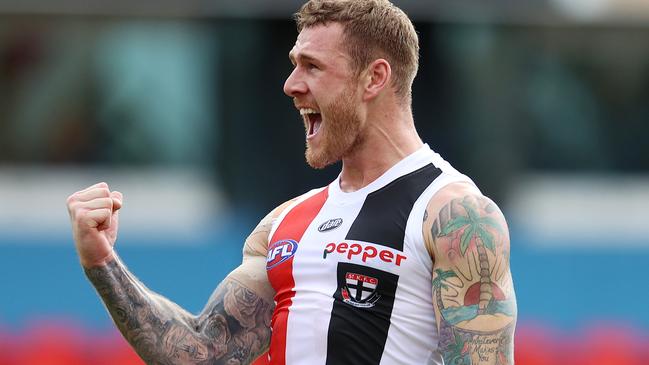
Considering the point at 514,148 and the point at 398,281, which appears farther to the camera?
the point at 514,148

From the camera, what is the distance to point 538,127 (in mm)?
13500

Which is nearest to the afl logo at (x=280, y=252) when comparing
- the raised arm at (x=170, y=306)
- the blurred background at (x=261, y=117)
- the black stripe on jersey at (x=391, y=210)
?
the raised arm at (x=170, y=306)

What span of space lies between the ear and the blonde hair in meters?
0.02

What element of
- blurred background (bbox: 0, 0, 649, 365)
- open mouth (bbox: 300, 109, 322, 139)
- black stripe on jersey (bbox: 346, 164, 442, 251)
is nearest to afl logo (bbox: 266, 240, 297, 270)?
black stripe on jersey (bbox: 346, 164, 442, 251)

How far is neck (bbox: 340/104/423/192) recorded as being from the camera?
187 inches

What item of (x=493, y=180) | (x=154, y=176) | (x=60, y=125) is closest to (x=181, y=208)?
(x=154, y=176)

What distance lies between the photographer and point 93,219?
14.8 ft

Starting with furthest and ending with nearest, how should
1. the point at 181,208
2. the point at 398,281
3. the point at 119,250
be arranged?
the point at 181,208
the point at 119,250
the point at 398,281

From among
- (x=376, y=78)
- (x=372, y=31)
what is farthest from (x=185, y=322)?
(x=372, y=31)

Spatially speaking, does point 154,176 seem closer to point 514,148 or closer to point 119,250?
point 119,250

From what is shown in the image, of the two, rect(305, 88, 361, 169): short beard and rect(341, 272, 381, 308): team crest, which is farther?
rect(305, 88, 361, 169): short beard

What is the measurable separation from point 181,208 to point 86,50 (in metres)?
1.89

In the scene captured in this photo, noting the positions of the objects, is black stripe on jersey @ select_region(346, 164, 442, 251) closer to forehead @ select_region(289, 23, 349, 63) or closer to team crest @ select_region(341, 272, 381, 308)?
team crest @ select_region(341, 272, 381, 308)

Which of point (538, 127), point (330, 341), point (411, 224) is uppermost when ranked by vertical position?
point (538, 127)
